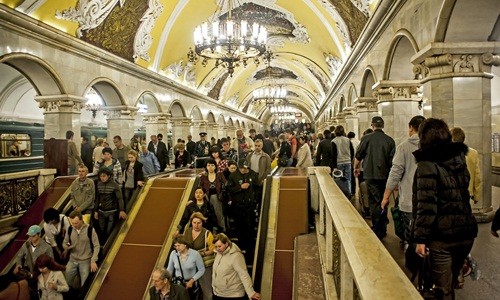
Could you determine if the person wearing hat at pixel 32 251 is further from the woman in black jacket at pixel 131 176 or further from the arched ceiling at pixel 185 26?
the arched ceiling at pixel 185 26

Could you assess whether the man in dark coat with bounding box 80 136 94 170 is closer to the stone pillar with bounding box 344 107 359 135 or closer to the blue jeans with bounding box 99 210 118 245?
the blue jeans with bounding box 99 210 118 245

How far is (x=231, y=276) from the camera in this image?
4.25 m

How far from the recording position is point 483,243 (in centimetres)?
418

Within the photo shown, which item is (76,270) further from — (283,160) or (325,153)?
(283,160)

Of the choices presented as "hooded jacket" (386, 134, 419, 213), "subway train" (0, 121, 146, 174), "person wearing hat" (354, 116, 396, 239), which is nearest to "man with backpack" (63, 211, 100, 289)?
"person wearing hat" (354, 116, 396, 239)

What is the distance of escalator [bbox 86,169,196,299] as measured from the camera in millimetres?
5699

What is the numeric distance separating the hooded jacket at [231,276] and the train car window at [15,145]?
10.3 meters

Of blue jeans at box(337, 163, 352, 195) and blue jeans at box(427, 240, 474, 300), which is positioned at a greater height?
blue jeans at box(337, 163, 352, 195)

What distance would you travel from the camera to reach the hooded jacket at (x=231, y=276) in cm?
423

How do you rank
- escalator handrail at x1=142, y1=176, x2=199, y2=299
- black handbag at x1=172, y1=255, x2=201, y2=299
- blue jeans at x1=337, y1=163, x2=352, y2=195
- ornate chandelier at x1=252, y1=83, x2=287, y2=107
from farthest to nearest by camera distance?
1. ornate chandelier at x1=252, y1=83, x2=287, y2=107
2. blue jeans at x1=337, y1=163, x2=352, y2=195
3. escalator handrail at x1=142, y1=176, x2=199, y2=299
4. black handbag at x1=172, y1=255, x2=201, y2=299

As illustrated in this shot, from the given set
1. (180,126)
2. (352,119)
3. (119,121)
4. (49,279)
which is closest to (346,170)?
(49,279)

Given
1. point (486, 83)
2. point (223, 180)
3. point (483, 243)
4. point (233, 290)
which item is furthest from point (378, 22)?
point (233, 290)

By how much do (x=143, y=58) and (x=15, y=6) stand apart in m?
6.03

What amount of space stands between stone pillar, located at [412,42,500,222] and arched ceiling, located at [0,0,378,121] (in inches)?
177
